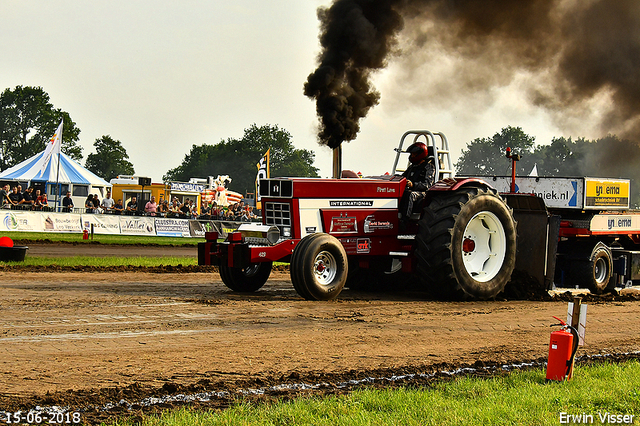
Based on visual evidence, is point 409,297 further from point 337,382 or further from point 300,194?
point 337,382

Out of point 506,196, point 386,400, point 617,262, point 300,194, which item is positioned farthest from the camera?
point 617,262

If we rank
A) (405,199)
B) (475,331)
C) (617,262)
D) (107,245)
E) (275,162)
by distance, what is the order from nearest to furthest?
(475,331) → (405,199) → (617,262) → (107,245) → (275,162)

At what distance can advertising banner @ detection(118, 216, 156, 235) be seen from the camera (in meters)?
27.7

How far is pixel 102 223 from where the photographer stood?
2698cm

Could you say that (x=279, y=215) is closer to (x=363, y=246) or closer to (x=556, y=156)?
(x=363, y=246)

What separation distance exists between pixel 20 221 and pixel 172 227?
6347mm

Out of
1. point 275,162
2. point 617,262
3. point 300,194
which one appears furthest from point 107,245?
point 275,162

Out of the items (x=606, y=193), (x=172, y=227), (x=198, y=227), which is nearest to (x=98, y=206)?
(x=172, y=227)

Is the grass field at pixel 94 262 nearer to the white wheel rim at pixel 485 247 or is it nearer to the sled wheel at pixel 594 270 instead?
the white wheel rim at pixel 485 247

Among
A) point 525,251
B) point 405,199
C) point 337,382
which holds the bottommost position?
point 337,382

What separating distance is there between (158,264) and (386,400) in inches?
480

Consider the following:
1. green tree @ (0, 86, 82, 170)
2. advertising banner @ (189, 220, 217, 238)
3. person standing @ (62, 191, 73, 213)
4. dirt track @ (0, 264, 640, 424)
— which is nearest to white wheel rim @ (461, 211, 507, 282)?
dirt track @ (0, 264, 640, 424)

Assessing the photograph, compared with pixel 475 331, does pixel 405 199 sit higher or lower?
higher

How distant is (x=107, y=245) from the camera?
22.0 m
